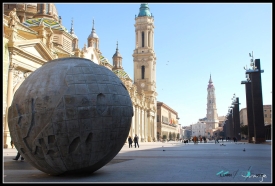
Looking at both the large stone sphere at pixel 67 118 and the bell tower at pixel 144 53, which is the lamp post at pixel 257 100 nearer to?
the large stone sphere at pixel 67 118

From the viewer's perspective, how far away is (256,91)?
125 feet

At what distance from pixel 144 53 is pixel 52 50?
4859 cm

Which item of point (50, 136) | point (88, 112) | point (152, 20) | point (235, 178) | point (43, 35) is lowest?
point (235, 178)

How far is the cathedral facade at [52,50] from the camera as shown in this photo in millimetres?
33062

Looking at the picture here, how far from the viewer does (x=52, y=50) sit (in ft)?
140

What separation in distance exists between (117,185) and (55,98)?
2.77m

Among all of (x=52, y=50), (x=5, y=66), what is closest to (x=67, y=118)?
(x=5, y=66)

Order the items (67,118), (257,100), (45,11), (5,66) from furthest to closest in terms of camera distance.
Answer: (45,11) < (257,100) < (5,66) < (67,118)

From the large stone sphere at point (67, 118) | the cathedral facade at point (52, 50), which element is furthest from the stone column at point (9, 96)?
the large stone sphere at point (67, 118)

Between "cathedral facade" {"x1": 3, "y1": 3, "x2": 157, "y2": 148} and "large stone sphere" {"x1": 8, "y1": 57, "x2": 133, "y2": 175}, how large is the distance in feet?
75.8

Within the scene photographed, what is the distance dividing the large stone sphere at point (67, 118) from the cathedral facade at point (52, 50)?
2310 cm

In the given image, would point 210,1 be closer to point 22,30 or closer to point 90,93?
point 90,93

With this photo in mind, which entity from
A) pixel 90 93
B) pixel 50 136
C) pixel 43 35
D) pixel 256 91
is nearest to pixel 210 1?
pixel 90 93

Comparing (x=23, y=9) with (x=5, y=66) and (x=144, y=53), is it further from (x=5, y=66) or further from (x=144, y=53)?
(x=144, y=53)
